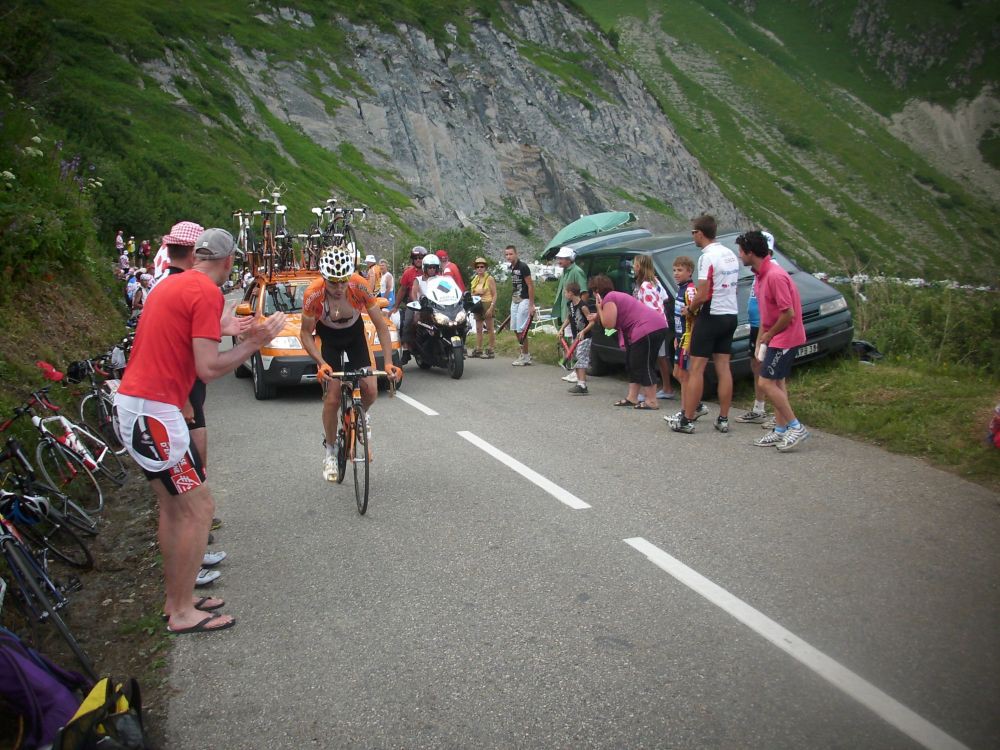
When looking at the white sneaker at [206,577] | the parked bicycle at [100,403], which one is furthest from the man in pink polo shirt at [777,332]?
the parked bicycle at [100,403]

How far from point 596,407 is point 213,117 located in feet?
160

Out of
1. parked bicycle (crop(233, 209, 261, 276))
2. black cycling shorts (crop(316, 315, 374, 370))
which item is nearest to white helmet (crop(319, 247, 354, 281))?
black cycling shorts (crop(316, 315, 374, 370))

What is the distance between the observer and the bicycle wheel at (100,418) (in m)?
8.92

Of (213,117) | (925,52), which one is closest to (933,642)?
(213,117)

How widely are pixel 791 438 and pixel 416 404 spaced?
536 centimetres

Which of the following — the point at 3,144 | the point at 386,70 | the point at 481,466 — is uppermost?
the point at 386,70

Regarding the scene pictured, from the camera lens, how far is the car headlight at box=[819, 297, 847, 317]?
34.5ft

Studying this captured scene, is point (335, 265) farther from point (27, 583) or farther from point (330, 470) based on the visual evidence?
point (27, 583)

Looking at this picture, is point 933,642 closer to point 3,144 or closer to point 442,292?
point 442,292

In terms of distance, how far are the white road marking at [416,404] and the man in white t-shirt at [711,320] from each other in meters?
3.19

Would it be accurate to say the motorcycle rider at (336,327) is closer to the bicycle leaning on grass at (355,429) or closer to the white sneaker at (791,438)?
the bicycle leaning on grass at (355,429)

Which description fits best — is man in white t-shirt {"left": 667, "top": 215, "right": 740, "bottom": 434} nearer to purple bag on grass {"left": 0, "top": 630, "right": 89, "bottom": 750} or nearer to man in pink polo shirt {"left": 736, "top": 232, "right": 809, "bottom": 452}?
man in pink polo shirt {"left": 736, "top": 232, "right": 809, "bottom": 452}

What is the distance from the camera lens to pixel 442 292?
14156 millimetres

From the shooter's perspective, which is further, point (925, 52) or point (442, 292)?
point (925, 52)
